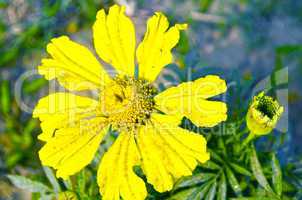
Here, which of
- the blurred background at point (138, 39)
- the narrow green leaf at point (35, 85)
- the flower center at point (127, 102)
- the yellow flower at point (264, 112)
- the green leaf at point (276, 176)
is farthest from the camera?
the narrow green leaf at point (35, 85)

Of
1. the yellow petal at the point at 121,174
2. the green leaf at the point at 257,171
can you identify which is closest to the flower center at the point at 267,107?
the green leaf at the point at 257,171

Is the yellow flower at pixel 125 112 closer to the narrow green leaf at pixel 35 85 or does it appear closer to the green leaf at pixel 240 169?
the green leaf at pixel 240 169

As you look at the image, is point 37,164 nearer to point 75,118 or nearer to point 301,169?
point 75,118

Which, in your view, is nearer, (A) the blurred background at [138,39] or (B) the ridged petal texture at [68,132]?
(B) the ridged petal texture at [68,132]

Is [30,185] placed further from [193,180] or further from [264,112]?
[264,112]

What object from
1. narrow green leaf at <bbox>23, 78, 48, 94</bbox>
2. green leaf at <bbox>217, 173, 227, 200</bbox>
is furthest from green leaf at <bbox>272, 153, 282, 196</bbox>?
narrow green leaf at <bbox>23, 78, 48, 94</bbox>

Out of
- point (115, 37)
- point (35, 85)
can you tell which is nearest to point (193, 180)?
point (115, 37)

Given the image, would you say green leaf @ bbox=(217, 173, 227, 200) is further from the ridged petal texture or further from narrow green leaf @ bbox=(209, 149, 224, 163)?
the ridged petal texture
